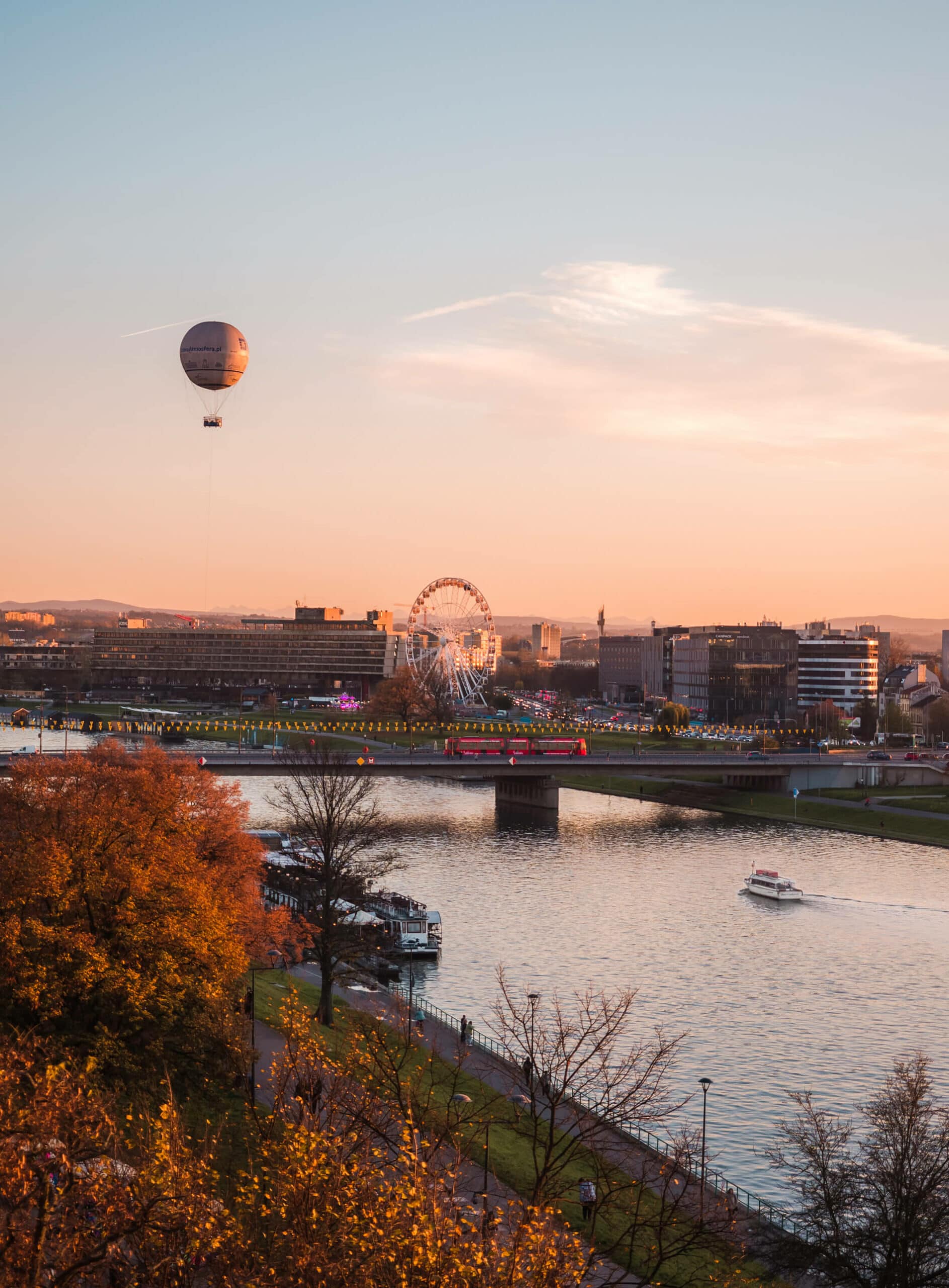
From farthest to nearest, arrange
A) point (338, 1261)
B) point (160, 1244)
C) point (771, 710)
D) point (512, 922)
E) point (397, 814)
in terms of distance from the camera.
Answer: point (771, 710)
point (397, 814)
point (512, 922)
point (160, 1244)
point (338, 1261)

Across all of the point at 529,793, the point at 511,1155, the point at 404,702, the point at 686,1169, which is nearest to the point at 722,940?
the point at 686,1169

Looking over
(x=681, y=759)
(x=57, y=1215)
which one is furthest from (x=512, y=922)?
(x=681, y=759)

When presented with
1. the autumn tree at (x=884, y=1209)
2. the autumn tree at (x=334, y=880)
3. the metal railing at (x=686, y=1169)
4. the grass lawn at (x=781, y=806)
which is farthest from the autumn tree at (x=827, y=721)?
the autumn tree at (x=884, y=1209)

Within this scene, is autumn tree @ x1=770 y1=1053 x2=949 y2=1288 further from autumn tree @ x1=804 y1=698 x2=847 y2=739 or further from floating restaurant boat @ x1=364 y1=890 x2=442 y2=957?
autumn tree @ x1=804 y1=698 x2=847 y2=739

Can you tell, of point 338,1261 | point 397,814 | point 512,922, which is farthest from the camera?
point 397,814

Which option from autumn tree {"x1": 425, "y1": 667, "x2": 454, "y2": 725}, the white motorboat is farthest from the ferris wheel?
the white motorboat

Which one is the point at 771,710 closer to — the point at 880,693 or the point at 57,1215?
the point at 880,693

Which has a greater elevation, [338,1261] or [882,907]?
[338,1261]
